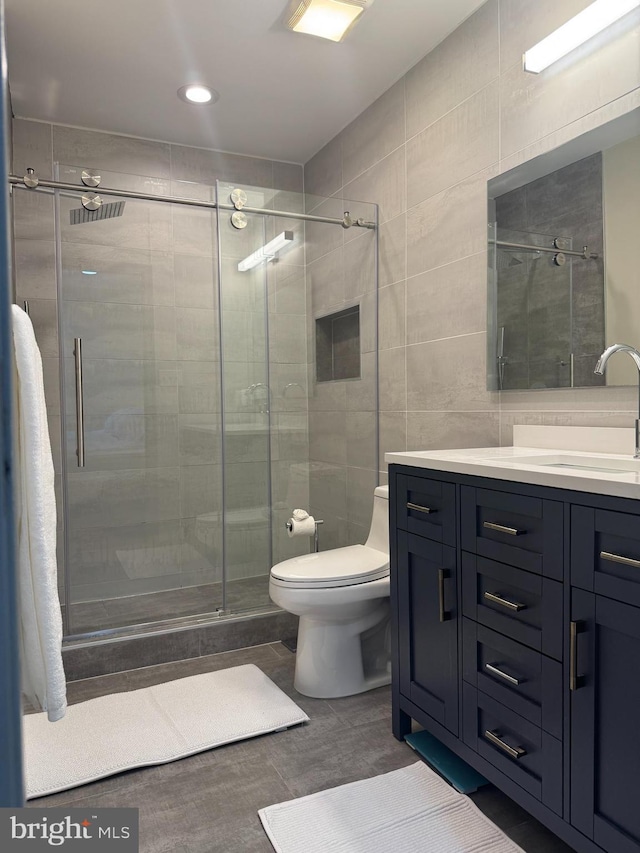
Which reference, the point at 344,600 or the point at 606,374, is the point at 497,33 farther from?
the point at 344,600

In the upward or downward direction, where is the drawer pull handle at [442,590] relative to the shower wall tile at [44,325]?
downward

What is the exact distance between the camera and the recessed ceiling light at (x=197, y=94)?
282 centimetres

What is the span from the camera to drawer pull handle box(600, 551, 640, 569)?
1148 millimetres

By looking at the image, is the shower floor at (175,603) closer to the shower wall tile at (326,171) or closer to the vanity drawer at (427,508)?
the vanity drawer at (427,508)

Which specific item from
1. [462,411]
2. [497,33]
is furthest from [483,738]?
[497,33]

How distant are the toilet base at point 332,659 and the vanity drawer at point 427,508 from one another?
0.62 meters

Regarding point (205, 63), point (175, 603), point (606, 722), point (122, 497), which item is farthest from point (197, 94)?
point (606, 722)

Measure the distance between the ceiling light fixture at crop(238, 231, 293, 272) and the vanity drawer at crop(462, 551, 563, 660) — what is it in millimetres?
1700

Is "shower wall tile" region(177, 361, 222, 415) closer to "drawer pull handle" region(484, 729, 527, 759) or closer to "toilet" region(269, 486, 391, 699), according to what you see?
"toilet" region(269, 486, 391, 699)

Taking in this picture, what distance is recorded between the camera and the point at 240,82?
9.13 feet

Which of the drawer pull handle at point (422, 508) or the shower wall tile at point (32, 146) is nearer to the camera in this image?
the drawer pull handle at point (422, 508)

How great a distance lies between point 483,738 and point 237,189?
2314mm

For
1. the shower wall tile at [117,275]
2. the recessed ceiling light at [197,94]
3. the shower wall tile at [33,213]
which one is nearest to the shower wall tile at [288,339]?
the shower wall tile at [117,275]

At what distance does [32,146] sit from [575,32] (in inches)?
100
